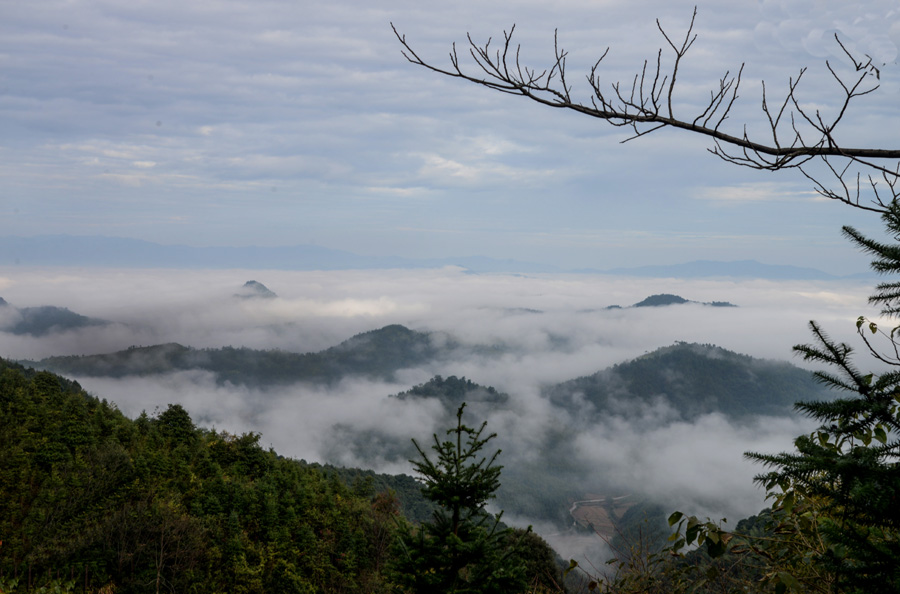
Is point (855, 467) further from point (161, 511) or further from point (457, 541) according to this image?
point (161, 511)

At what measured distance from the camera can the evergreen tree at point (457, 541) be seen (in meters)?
8.23

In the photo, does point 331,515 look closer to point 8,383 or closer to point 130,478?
point 130,478

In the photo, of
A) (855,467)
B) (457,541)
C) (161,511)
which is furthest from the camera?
(161,511)

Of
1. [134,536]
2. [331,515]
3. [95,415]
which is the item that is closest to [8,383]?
[95,415]

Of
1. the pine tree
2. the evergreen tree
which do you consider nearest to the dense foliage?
the evergreen tree

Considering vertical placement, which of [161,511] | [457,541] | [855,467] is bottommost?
[161,511]

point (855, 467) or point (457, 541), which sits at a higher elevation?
point (855, 467)

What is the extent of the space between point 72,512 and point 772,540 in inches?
1358

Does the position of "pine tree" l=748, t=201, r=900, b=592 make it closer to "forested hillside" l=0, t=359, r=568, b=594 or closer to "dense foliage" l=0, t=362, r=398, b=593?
"forested hillside" l=0, t=359, r=568, b=594

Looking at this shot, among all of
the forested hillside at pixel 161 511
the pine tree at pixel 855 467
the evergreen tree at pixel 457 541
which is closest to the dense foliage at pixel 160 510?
the forested hillside at pixel 161 511

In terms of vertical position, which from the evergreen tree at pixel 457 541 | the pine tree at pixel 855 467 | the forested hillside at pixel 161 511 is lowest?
the forested hillside at pixel 161 511

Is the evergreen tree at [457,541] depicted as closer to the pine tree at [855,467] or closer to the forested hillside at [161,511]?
the pine tree at [855,467]

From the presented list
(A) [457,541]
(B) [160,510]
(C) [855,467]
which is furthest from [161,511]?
(C) [855,467]

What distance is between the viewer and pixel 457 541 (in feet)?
26.7
